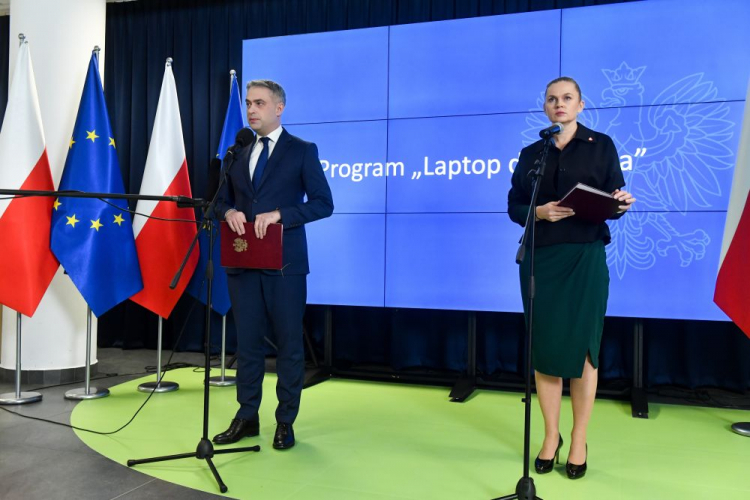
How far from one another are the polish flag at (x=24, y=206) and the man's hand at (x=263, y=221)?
5.97 ft

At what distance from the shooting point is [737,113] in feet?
12.3

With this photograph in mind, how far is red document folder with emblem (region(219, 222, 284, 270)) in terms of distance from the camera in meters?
2.79

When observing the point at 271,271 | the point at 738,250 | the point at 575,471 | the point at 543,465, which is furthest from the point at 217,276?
the point at 738,250

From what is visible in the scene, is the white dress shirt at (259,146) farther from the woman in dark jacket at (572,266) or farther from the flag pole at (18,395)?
the flag pole at (18,395)

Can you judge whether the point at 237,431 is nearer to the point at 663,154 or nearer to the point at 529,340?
the point at 529,340

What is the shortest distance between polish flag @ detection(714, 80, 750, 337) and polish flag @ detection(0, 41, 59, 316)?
Result: 385 cm

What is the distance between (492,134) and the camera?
4.19 meters

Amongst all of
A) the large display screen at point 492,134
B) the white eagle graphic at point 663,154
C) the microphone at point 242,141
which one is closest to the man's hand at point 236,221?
the microphone at point 242,141

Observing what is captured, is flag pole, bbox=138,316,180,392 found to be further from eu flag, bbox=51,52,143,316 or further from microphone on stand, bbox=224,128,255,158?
microphone on stand, bbox=224,128,255,158

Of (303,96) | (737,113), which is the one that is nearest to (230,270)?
(303,96)

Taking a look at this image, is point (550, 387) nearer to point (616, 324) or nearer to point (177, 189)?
point (616, 324)

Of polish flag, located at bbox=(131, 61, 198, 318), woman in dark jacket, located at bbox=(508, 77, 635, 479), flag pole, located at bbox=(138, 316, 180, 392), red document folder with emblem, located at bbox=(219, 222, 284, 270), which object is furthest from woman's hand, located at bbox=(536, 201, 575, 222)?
flag pole, located at bbox=(138, 316, 180, 392)

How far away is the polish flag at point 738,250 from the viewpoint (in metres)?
3.30

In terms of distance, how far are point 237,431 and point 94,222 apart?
177cm
